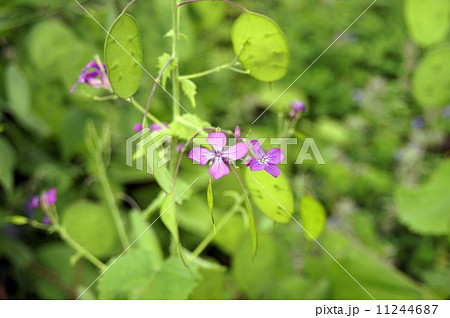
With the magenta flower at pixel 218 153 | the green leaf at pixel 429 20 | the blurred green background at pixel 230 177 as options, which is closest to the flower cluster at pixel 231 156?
the magenta flower at pixel 218 153

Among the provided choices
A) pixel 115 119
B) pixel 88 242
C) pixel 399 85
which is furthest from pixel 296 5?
pixel 88 242

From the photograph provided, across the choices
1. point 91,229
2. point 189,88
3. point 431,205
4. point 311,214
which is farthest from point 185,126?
point 431,205

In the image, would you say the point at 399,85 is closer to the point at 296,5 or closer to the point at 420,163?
the point at 420,163

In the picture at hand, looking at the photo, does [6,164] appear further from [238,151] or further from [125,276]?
[238,151]

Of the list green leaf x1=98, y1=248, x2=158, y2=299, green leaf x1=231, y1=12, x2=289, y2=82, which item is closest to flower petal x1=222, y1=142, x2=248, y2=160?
green leaf x1=231, y1=12, x2=289, y2=82
